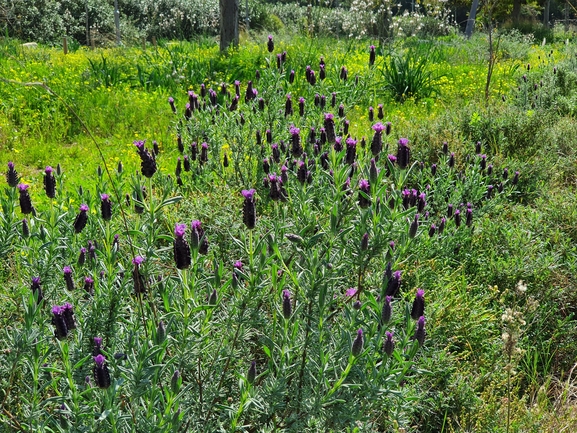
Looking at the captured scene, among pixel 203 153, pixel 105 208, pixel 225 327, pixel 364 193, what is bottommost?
pixel 225 327

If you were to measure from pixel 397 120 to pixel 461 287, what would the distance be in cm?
278

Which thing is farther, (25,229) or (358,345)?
(25,229)

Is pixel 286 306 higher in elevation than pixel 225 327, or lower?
higher

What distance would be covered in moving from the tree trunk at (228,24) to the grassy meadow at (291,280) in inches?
165

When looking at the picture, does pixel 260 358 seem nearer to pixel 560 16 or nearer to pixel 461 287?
pixel 461 287

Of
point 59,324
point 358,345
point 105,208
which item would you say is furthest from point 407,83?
point 59,324

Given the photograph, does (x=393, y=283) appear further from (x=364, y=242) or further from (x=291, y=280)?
(x=291, y=280)

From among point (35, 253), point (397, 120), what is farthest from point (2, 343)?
point (397, 120)

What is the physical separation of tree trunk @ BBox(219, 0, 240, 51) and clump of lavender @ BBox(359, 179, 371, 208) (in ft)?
25.8

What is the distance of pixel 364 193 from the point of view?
71.4 inches

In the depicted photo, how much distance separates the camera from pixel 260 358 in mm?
2223

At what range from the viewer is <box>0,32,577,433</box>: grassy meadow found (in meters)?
1.63

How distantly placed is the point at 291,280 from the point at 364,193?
1.50ft

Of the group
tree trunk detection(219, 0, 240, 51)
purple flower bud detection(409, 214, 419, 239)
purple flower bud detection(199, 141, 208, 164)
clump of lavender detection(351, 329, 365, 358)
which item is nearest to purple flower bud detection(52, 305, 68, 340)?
clump of lavender detection(351, 329, 365, 358)
